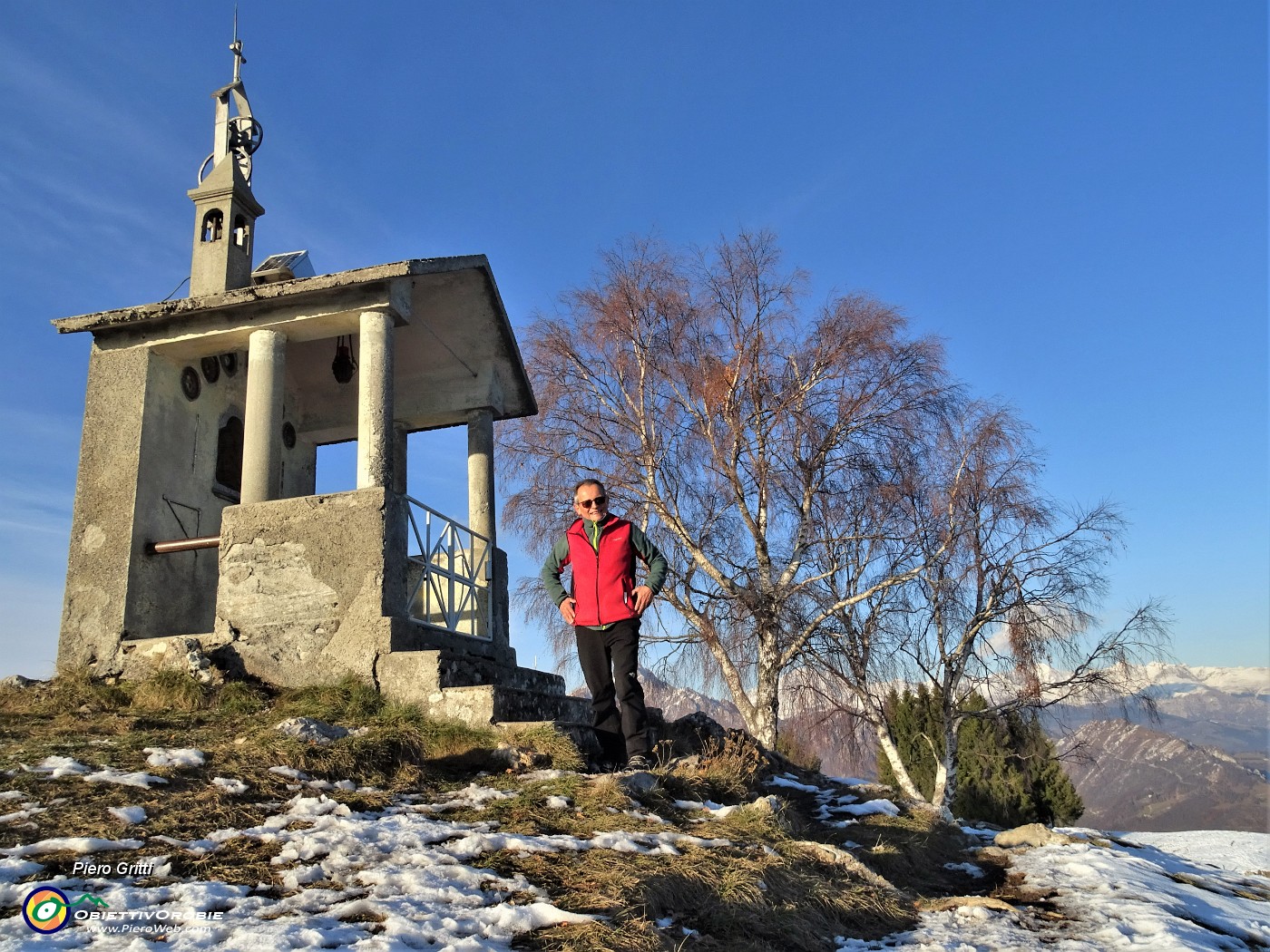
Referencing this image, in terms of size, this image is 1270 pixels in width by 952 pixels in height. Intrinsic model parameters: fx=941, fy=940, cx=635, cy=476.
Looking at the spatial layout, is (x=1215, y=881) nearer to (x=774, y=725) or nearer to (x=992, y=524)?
(x=774, y=725)

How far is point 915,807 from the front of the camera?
809 cm

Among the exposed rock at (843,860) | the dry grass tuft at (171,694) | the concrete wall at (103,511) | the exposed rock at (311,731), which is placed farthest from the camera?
the concrete wall at (103,511)

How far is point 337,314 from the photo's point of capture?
8.35 meters

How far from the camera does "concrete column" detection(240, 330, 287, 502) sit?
817 cm

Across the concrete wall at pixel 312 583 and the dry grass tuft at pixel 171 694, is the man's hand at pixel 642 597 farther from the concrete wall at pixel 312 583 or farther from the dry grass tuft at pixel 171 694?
the dry grass tuft at pixel 171 694

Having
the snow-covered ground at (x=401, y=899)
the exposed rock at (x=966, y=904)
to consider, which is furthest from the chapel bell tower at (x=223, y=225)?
the exposed rock at (x=966, y=904)

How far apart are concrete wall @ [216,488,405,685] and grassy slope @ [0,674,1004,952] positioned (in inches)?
15.3

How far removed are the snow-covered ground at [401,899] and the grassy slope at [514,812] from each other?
0.09m

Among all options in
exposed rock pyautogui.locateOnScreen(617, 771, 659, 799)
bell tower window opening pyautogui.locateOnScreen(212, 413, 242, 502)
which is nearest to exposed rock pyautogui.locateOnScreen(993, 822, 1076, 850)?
exposed rock pyautogui.locateOnScreen(617, 771, 659, 799)

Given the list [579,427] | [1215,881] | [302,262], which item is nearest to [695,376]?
[579,427]

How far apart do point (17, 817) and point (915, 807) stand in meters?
6.70

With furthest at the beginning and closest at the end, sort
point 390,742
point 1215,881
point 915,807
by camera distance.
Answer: point 915,807 → point 1215,881 → point 390,742

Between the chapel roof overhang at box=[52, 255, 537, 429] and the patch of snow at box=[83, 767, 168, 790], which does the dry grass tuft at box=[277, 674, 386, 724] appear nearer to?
the patch of snow at box=[83, 767, 168, 790]

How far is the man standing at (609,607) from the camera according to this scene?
19.6 ft
